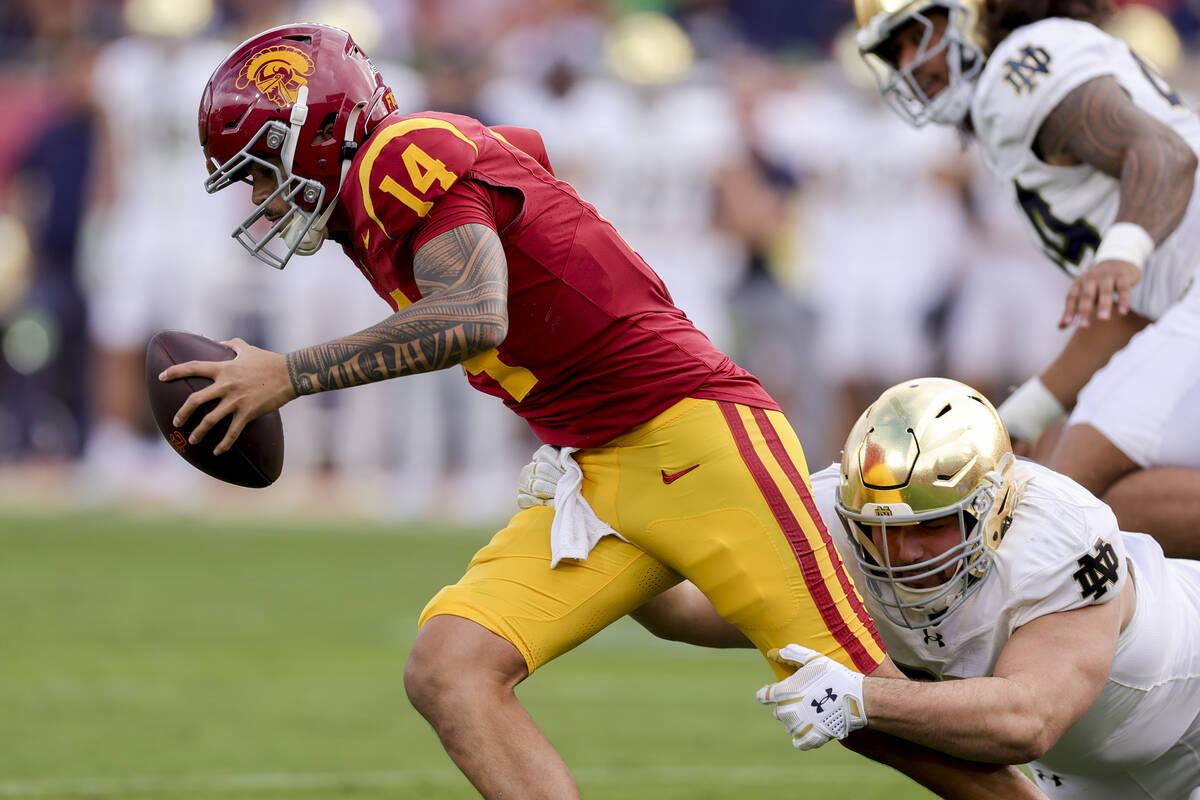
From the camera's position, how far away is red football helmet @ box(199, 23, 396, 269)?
323 cm

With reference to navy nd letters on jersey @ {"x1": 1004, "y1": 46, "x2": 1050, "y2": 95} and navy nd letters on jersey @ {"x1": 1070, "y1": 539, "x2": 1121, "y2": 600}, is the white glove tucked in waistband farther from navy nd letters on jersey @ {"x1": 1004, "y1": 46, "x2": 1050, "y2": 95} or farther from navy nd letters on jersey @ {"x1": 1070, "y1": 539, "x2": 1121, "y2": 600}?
navy nd letters on jersey @ {"x1": 1004, "y1": 46, "x2": 1050, "y2": 95}

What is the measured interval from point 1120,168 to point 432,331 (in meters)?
1.97

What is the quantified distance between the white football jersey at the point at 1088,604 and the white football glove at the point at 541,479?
625 mm

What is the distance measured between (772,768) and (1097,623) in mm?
1723

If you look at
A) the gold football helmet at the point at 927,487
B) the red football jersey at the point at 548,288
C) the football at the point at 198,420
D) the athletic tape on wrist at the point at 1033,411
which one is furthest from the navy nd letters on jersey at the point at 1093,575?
the football at the point at 198,420

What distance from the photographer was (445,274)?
120 inches

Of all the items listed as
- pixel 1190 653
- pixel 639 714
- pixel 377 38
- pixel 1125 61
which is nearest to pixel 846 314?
pixel 377 38

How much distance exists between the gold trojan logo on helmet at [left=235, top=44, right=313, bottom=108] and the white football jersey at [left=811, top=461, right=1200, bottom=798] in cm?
146

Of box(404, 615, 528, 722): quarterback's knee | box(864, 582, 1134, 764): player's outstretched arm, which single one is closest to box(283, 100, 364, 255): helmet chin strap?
box(404, 615, 528, 722): quarterback's knee

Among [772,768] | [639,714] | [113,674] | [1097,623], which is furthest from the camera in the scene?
[113,674]

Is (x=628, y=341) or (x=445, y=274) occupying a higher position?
(x=445, y=274)

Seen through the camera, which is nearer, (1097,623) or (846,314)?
(1097,623)

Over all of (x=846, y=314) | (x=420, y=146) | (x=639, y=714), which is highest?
(x=420, y=146)

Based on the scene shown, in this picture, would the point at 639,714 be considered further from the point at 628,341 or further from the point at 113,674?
the point at 628,341
